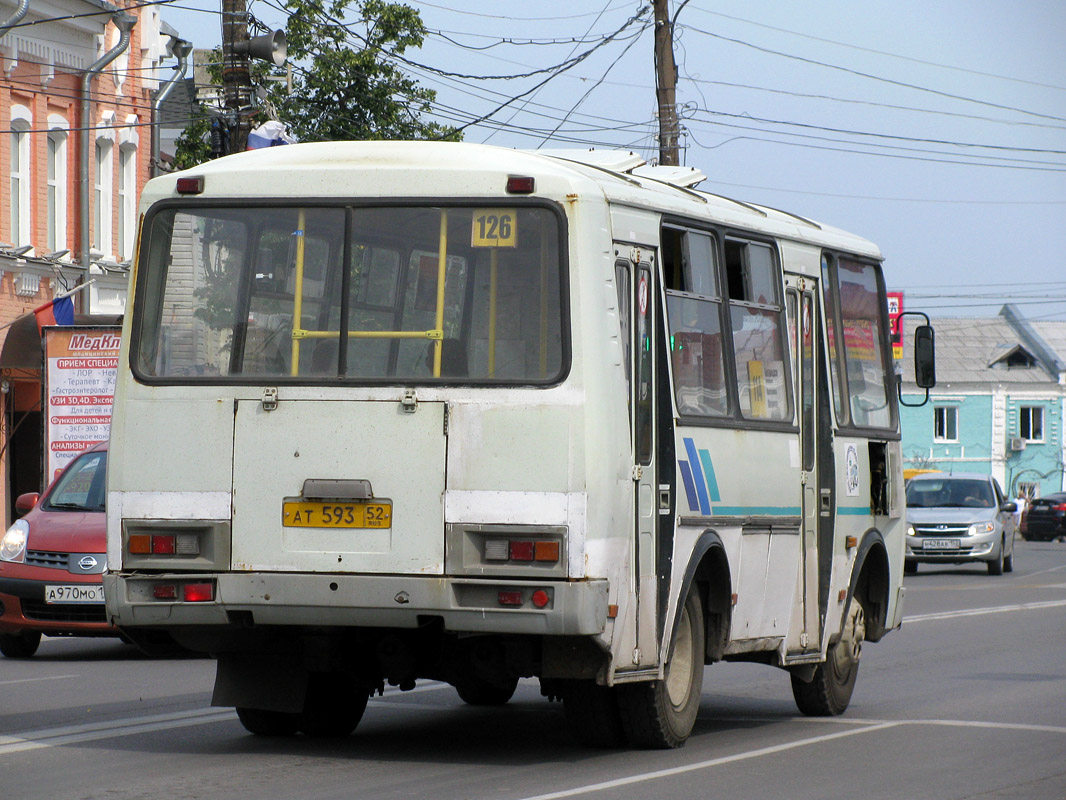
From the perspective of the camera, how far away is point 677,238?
10.1m

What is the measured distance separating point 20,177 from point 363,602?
24304 mm

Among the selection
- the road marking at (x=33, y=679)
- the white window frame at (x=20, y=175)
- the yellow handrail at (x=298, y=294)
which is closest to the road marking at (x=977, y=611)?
the road marking at (x=33, y=679)

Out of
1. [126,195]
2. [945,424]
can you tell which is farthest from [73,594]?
[945,424]

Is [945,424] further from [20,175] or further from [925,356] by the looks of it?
[925,356]

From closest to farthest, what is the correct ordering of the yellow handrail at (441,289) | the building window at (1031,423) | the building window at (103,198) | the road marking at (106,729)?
the yellow handrail at (441,289), the road marking at (106,729), the building window at (103,198), the building window at (1031,423)

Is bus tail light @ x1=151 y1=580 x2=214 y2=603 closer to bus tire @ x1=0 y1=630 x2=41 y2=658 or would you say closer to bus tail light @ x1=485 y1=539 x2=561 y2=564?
bus tail light @ x1=485 y1=539 x2=561 y2=564

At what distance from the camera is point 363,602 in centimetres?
894

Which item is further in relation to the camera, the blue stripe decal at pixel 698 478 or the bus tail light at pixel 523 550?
the blue stripe decal at pixel 698 478

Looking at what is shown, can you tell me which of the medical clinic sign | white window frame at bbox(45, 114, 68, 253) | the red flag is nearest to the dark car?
white window frame at bbox(45, 114, 68, 253)

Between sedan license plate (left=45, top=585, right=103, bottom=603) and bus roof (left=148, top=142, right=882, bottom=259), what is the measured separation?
20.7ft

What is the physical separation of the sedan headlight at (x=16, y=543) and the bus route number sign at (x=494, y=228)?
7866mm

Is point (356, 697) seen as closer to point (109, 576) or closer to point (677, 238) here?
point (109, 576)

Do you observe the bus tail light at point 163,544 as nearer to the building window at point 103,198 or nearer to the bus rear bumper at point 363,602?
the bus rear bumper at point 363,602

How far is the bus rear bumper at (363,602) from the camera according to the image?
876 cm
